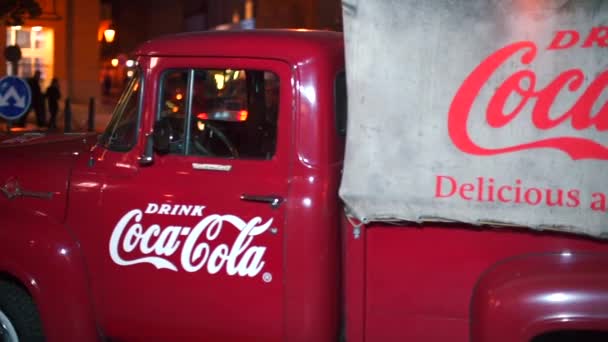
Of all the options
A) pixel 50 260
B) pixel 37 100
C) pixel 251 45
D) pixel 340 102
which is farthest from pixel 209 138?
pixel 37 100

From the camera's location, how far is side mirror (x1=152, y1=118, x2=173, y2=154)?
Result: 3.87 metres

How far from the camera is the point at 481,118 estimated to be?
3.42 meters

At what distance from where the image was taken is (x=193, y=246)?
377cm

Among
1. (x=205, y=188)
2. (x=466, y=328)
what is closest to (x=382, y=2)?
(x=205, y=188)

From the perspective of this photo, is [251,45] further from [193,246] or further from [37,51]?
[37,51]

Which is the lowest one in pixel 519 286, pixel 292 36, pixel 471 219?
pixel 519 286

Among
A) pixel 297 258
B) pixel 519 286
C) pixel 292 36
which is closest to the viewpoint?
pixel 519 286

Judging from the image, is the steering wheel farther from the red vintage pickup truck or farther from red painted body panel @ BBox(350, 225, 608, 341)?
red painted body panel @ BBox(350, 225, 608, 341)

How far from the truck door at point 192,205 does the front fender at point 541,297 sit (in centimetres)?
90

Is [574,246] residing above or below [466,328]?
above

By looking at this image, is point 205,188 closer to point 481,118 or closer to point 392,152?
point 392,152

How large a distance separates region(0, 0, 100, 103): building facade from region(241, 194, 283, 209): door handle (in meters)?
28.9

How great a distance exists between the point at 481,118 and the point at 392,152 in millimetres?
387

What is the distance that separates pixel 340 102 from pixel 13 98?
28.2ft
